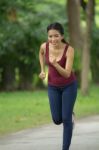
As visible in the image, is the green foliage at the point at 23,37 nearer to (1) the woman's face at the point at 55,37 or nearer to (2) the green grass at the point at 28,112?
→ (2) the green grass at the point at 28,112

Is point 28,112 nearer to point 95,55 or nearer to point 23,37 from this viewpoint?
point 23,37

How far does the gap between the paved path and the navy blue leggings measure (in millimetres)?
1024

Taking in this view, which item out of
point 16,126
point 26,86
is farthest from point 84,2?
point 16,126

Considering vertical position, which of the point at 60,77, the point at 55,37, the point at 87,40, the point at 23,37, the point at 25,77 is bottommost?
the point at 25,77

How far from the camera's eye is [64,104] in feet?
28.4

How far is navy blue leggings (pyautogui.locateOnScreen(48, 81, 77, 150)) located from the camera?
28.4 feet

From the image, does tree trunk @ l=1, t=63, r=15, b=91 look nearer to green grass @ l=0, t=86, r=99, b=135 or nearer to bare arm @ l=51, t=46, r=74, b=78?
green grass @ l=0, t=86, r=99, b=135

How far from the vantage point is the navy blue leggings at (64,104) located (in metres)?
8.66

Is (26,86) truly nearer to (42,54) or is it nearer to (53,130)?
(53,130)

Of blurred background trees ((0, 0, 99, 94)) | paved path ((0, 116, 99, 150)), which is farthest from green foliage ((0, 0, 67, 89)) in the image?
paved path ((0, 116, 99, 150))

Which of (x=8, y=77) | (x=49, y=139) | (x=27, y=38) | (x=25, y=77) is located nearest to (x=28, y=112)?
(x=49, y=139)

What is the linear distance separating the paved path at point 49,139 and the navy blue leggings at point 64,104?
1.02 metres

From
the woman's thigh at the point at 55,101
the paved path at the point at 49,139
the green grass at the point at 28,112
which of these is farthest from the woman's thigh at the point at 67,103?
the green grass at the point at 28,112

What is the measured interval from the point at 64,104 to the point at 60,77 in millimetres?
355
